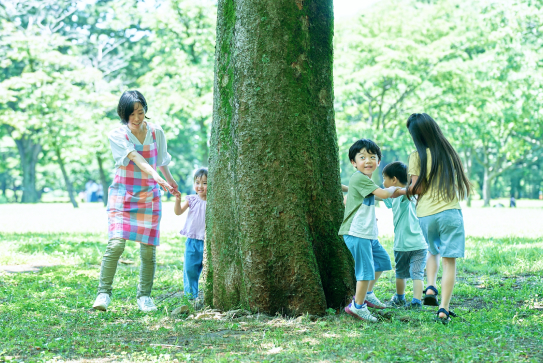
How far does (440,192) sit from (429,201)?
14 centimetres

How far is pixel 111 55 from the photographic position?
3456 centimetres

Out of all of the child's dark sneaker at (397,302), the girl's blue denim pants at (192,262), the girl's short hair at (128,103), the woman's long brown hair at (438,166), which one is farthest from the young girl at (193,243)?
the woman's long brown hair at (438,166)

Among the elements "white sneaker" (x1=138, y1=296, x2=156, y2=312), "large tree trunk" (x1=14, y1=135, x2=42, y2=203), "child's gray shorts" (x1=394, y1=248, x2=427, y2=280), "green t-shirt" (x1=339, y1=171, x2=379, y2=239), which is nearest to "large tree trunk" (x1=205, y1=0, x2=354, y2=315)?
"green t-shirt" (x1=339, y1=171, x2=379, y2=239)

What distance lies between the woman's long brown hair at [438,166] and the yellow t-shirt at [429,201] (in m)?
0.03

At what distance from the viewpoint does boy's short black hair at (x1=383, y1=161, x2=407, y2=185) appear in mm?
5262

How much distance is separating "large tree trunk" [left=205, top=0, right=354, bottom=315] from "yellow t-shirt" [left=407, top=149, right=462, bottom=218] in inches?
26.2

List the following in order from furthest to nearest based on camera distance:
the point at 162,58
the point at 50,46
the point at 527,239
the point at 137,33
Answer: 1. the point at 137,33
2. the point at 162,58
3. the point at 50,46
4. the point at 527,239

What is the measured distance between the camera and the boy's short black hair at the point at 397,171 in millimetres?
5262

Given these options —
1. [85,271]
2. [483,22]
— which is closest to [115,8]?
[483,22]

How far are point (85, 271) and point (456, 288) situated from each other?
4.91 m

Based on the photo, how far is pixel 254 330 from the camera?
4.09 metres

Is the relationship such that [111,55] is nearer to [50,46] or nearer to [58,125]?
[58,125]

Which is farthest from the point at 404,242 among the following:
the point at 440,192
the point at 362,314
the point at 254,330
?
the point at 254,330

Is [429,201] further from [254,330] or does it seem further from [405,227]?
[254,330]
